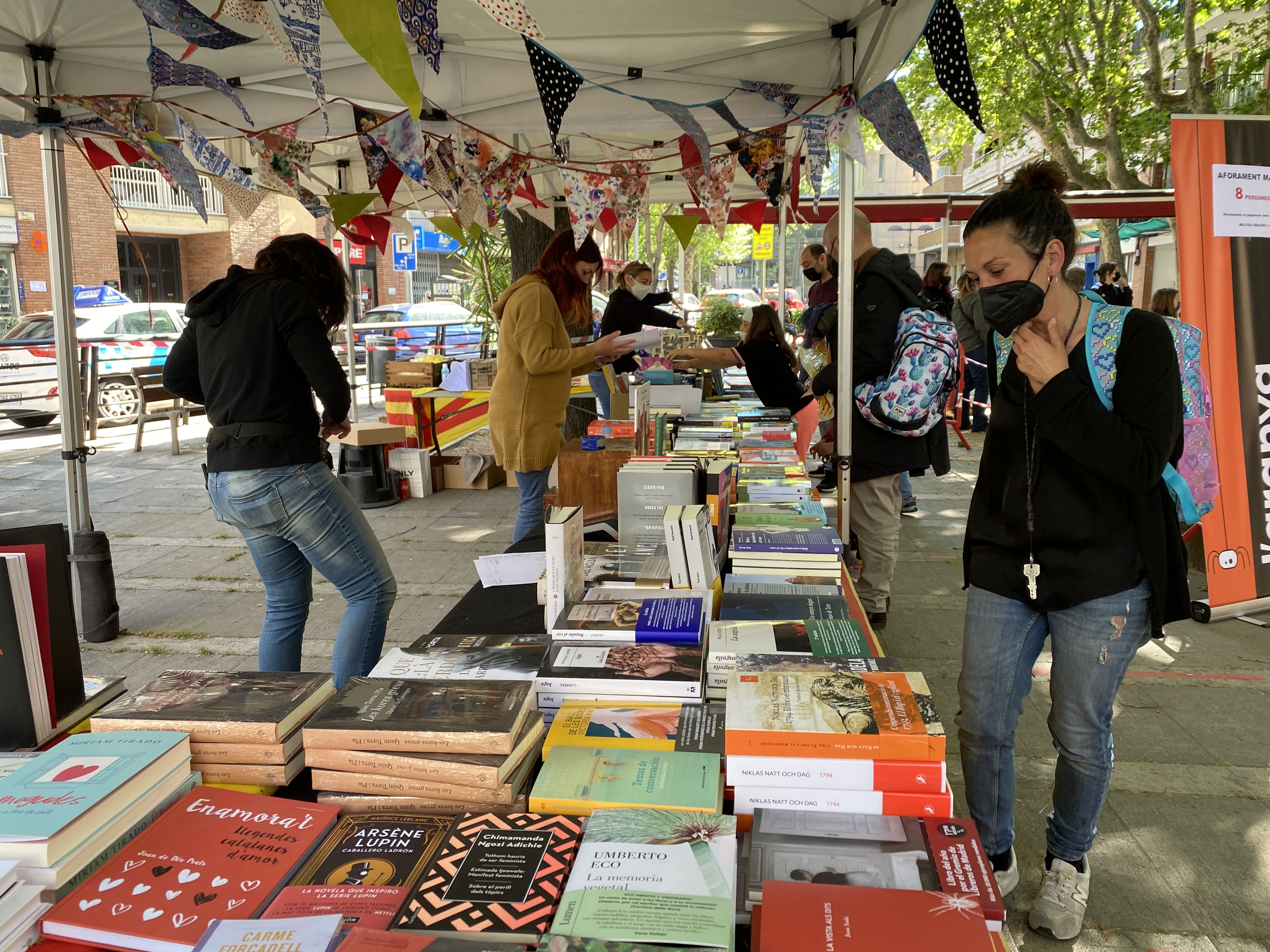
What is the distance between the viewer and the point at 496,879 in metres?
1.11

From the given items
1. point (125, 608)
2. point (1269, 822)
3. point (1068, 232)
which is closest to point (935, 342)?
point (1068, 232)

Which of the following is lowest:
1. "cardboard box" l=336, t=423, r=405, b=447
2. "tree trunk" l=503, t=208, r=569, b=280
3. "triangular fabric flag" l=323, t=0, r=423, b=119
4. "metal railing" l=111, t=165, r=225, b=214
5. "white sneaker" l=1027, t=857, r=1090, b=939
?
"white sneaker" l=1027, t=857, r=1090, b=939

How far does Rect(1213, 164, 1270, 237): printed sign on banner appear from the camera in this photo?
374cm

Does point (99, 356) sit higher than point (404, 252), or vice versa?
point (404, 252)

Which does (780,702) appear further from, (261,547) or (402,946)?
(261,547)

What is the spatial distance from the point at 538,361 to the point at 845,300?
1.39 meters

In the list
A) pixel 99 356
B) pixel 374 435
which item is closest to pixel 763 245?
pixel 374 435

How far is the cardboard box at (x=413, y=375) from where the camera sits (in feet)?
26.2

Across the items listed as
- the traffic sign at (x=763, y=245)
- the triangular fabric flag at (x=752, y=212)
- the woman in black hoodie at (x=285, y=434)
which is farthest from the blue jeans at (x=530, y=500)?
the traffic sign at (x=763, y=245)

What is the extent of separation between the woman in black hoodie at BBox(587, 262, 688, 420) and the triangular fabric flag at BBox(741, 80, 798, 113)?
3536 millimetres

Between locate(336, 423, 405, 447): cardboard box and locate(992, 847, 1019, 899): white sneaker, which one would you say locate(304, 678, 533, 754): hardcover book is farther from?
locate(336, 423, 405, 447): cardboard box

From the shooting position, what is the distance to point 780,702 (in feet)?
4.59

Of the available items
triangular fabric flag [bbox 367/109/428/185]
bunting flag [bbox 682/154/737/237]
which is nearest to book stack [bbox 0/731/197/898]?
triangular fabric flag [bbox 367/109/428/185]

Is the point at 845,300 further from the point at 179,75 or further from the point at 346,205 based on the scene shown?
the point at 346,205
